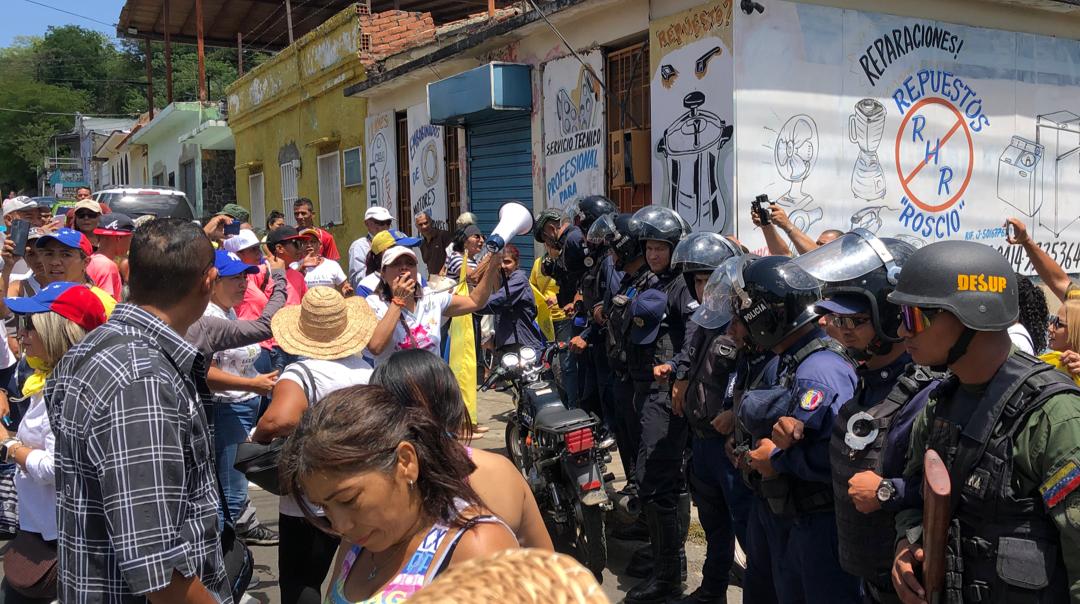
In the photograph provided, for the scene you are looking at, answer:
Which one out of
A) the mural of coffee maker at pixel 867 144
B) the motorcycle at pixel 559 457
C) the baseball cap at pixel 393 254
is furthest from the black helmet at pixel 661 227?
the mural of coffee maker at pixel 867 144

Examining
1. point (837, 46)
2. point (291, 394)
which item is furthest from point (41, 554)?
point (837, 46)

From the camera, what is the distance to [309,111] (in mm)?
17969

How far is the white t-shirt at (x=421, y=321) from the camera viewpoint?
500 cm

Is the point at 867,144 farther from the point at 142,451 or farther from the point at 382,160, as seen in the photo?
the point at 382,160

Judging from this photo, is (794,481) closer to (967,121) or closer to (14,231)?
(14,231)

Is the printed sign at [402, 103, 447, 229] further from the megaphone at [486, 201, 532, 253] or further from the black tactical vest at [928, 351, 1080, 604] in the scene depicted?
the black tactical vest at [928, 351, 1080, 604]

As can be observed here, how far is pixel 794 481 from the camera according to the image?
127 inches

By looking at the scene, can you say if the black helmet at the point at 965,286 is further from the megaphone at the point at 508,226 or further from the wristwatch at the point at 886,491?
the megaphone at the point at 508,226

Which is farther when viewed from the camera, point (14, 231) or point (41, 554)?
point (14, 231)

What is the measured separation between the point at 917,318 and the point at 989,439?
0.38m

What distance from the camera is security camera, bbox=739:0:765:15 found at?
24.9 ft

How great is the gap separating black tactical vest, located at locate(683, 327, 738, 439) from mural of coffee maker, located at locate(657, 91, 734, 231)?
3.84 metres

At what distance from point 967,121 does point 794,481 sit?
24.0 ft

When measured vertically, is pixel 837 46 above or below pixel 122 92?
below
